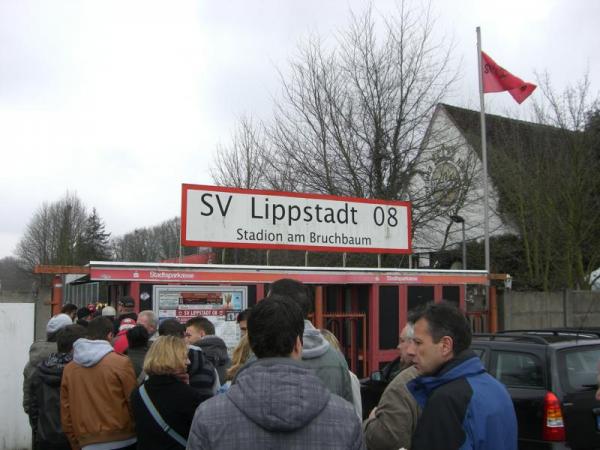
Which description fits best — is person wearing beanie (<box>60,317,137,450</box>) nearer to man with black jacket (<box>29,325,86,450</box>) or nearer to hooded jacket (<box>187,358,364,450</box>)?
man with black jacket (<box>29,325,86,450</box>)

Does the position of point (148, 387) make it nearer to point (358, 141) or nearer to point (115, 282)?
point (115, 282)

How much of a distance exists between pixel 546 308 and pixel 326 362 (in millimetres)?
11902

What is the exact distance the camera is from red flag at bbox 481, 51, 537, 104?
15305 mm

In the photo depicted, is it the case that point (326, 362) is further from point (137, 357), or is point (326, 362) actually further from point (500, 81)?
point (500, 81)

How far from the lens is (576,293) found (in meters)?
15.1

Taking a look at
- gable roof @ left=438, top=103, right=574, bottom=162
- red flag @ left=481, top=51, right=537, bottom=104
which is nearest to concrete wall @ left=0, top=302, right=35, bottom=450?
red flag @ left=481, top=51, right=537, bottom=104

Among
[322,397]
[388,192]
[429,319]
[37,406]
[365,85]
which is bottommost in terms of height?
[37,406]

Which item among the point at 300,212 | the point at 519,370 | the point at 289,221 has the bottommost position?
the point at 519,370

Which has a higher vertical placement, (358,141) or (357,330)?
(358,141)

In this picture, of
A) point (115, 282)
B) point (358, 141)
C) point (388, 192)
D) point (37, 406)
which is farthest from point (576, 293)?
point (37, 406)

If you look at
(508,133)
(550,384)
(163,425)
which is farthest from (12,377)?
(508,133)

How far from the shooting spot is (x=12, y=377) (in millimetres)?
8352

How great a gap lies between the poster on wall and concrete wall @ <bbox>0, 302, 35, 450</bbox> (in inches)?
70.1

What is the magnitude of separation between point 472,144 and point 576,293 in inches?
298
